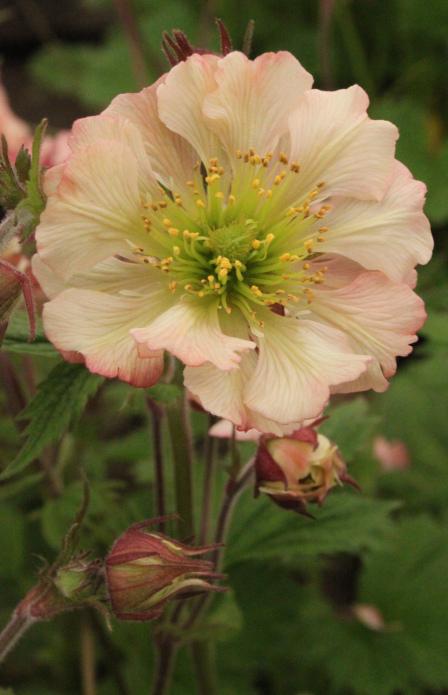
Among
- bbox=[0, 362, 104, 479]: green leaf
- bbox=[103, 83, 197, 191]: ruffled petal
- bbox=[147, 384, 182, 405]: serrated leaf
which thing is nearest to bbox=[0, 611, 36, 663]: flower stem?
bbox=[0, 362, 104, 479]: green leaf

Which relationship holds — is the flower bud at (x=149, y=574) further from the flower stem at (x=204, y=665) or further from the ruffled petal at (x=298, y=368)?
the flower stem at (x=204, y=665)

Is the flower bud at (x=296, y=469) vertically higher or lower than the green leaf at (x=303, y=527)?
higher

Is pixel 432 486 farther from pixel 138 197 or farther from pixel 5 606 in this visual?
pixel 138 197

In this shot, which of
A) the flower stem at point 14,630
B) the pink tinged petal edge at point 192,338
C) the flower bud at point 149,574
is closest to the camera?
the pink tinged petal edge at point 192,338

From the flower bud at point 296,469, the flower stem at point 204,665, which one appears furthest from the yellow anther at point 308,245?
the flower stem at point 204,665

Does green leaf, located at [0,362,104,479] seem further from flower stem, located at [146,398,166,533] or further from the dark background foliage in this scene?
flower stem, located at [146,398,166,533]

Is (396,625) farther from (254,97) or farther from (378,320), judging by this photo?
(254,97)

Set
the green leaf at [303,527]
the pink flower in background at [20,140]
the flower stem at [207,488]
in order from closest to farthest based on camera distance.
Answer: the flower stem at [207,488]
the green leaf at [303,527]
the pink flower in background at [20,140]

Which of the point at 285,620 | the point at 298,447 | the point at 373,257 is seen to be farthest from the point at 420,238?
the point at 285,620
